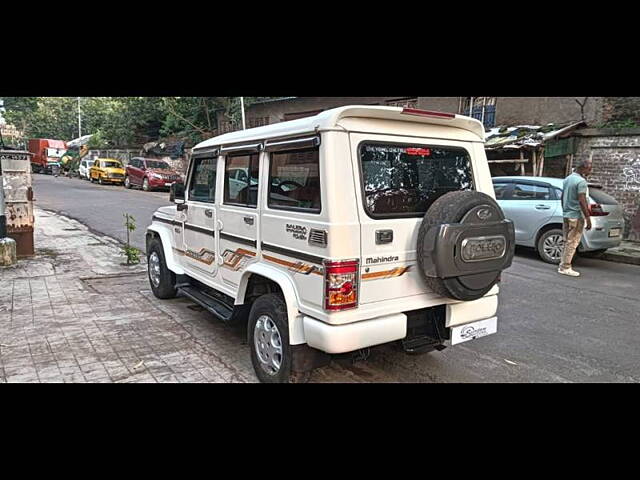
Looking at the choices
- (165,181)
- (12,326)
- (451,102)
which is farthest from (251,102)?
(12,326)

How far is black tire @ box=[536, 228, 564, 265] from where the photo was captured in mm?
8680

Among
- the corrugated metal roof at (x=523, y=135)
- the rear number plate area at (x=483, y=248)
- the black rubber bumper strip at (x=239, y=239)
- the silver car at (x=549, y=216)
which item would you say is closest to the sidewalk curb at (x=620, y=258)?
the silver car at (x=549, y=216)

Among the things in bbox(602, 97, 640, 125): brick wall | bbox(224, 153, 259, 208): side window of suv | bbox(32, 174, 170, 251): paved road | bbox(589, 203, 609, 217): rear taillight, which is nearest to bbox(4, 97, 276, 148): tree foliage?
bbox(32, 174, 170, 251): paved road

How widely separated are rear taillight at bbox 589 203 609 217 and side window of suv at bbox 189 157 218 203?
22.4 feet

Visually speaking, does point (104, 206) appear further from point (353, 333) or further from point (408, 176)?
point (353, 333)

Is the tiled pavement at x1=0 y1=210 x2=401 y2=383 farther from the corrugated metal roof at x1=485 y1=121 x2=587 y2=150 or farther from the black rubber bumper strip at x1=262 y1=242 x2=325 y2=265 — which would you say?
the corrugated metal roof at x1=485 y1=121 x2=587 y2=150

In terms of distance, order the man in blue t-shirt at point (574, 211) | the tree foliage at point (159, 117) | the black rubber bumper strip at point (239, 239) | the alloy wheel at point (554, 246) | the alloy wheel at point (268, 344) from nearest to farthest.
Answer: the alloy wheel at point (268, 344) < the black rubber bumper strip at point (239, 239) < the man in blue t-shirt at point (574, 211) < the alloy wheel at point (554, 246) < the tree foliage at point (159, 117)

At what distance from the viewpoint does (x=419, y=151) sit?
3598mm

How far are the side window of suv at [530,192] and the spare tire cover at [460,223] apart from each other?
247 inches

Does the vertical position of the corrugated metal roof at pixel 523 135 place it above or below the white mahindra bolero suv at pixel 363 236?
above

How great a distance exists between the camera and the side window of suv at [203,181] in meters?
4.72

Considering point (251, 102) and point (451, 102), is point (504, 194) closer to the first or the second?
point (451, 102)

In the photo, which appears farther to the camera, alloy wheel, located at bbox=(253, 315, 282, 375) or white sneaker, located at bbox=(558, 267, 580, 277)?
white sneaker, located at bbox=(558, 267, 580, 277)

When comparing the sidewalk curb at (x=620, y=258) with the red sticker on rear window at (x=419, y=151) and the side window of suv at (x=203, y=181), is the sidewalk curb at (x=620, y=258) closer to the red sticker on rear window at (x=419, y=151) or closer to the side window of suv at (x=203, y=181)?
the red sticker on rear window at (x=419, y=151)
